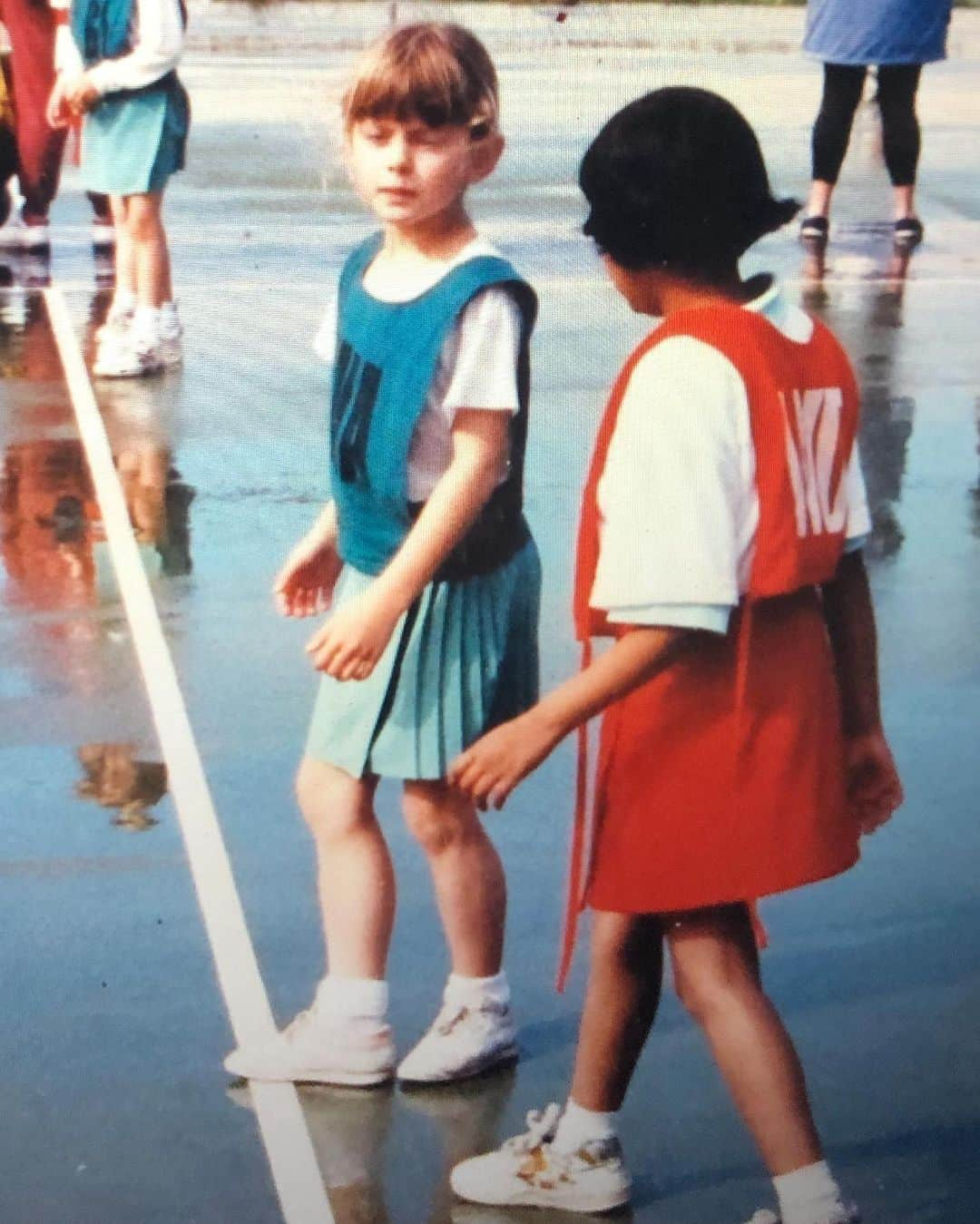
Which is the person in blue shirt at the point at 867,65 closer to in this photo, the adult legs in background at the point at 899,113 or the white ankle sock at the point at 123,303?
the adult legs in background at the point at 899,113

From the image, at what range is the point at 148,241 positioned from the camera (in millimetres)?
8844

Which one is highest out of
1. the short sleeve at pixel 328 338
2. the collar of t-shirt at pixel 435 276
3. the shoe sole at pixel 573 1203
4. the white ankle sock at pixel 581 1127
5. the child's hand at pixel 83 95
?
the collar of t-shirt at pixel 435 276

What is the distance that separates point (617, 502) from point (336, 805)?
0.89 metres

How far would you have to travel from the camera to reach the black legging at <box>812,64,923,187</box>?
38.4ft

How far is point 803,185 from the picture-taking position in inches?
550

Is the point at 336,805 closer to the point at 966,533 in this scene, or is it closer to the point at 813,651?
the point at 813,651

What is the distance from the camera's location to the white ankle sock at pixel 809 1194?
10.3 feet

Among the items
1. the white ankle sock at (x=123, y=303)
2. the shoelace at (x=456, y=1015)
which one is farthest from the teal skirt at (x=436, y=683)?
the white ankle sock at (x=123, y=303)

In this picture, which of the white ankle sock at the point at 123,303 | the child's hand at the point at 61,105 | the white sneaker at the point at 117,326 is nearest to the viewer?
the child's hand at the point at 61,105

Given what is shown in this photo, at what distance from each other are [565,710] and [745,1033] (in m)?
0.50

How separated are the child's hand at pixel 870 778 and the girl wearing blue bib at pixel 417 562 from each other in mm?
588

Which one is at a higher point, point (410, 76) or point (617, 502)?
point (410, 76)

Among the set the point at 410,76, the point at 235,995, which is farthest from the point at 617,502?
the point at 235,995

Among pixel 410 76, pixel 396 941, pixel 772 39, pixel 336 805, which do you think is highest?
pixel 410 76
